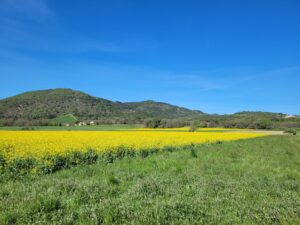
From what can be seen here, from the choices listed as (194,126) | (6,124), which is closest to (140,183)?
(194,126)

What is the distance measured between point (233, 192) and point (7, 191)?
619cm

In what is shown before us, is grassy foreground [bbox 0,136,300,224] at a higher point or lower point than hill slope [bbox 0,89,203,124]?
lower

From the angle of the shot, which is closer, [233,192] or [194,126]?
[233,192]

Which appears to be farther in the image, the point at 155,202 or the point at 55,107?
the point at 55,107

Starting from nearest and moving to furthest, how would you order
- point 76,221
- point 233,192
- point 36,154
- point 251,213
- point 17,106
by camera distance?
point 76,221
point 251,213
point 233,192
point 36,154
point 17,106

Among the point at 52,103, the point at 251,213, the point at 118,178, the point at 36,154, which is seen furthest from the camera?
the point at 52,103

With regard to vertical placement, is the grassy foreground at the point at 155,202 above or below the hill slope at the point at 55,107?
below

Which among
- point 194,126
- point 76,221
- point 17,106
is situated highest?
point 17,106

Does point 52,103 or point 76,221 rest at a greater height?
point 52,103

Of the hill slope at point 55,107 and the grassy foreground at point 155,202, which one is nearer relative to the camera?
the grassy foreground at point 155,202

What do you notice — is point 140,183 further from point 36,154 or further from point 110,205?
point 36,154

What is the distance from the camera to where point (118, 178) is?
28.8 ft

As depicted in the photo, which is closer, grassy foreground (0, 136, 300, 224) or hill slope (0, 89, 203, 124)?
grassy foreground (0, 136, 300, 224)

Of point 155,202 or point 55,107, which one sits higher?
point 55,107
